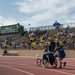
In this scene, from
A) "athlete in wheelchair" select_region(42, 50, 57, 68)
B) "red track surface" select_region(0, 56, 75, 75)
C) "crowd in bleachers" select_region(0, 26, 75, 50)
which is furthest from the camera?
"crowd in bleachers" select_region(0, 26, 75, 50)

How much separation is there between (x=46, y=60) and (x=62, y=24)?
27.7m

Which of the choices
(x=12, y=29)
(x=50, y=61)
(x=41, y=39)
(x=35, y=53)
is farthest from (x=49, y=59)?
(x=12, y=29)

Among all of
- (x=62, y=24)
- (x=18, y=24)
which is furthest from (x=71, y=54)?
(x=18, y=24)

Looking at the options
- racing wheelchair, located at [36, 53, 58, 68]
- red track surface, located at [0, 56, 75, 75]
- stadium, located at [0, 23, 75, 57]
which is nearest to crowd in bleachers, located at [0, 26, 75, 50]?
stadium, located at [0, 23, 75, 57]

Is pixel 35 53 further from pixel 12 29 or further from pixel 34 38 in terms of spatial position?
pixel 12 29

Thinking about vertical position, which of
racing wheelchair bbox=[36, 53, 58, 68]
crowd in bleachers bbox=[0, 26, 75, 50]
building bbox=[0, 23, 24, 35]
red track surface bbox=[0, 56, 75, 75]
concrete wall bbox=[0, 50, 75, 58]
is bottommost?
red track surface bbox=[0, 56, 75, 75]

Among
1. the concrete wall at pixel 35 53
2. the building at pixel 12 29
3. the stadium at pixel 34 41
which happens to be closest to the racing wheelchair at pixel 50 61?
the stadium at pixel 34 41

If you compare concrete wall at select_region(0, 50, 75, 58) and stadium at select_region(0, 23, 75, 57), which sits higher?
stadium at select_region(0, 23, 75, 57)

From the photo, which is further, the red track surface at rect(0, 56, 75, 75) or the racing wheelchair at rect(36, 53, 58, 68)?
the racing wheelchair at rect(36, 53, 58, 68)

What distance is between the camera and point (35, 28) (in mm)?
50406

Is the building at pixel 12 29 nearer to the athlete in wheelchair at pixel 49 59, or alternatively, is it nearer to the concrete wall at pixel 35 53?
the concrete wall at pixel 35 53

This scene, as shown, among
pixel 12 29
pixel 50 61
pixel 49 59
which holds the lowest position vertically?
pixel 50 61

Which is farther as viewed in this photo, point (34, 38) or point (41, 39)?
point (34, 38)

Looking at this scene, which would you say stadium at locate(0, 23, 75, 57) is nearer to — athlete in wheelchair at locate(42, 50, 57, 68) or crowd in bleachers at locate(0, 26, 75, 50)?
crowd in bleachers at locate(0, 26, 75, 50)
